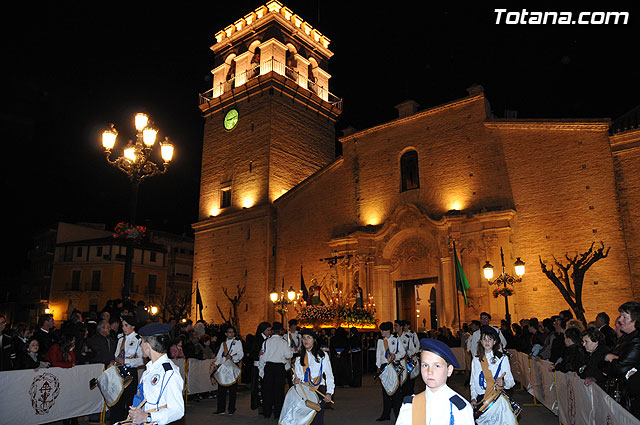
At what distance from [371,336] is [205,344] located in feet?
23.0

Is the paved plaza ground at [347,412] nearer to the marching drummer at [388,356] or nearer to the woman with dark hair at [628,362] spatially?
the marching drummer at [388,356]

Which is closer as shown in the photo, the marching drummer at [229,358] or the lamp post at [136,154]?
the marching drummer at [229,358]

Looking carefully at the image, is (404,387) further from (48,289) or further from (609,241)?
(48,289)

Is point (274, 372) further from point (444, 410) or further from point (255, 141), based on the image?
point (255, 141)

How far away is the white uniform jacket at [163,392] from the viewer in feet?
13.3

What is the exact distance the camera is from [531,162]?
2059 centimetres

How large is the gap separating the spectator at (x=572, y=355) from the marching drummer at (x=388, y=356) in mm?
2966

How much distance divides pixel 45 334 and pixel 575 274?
1591 centimetres

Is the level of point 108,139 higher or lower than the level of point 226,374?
higher

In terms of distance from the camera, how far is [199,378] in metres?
13.0

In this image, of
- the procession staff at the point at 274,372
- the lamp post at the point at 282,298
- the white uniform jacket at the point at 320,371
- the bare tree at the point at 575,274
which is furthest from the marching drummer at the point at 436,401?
the lamp post at the point at 282,298

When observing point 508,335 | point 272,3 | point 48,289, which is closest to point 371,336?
point 508,335

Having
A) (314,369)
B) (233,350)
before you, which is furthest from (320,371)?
(233,350)

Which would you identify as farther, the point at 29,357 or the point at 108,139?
the point at 108,139
